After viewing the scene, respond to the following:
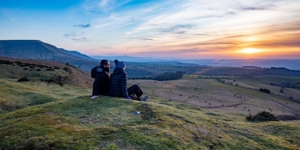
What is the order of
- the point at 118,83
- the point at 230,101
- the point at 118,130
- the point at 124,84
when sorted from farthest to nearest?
the point at 230,101 → the point at 118,83 → the point at 124,84 → the point at 118,130

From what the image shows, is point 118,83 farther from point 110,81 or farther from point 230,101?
point 230,101

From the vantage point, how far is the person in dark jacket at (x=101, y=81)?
41.4 feet

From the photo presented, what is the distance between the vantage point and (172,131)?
818 centimetres

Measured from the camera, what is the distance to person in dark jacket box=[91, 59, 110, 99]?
41.4ft

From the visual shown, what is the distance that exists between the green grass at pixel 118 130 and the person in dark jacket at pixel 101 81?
0.90 metres

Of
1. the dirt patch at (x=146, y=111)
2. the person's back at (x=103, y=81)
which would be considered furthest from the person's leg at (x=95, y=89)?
the dirt patch at (x=146, y=111)

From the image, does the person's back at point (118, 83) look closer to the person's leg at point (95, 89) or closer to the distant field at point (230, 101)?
the person's leg at point (95, 89)

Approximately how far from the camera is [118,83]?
41.2 ft

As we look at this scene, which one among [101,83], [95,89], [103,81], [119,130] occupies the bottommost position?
[119,130]

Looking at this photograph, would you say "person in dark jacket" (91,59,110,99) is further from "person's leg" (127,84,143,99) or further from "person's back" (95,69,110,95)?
"person's leg" (127,84,143,99)

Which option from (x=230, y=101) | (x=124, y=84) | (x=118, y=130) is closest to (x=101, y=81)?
(x=124, y=84)

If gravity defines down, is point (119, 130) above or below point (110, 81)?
below

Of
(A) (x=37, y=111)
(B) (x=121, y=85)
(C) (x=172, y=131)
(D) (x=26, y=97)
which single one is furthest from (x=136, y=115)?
(D) (x=26, y=97)

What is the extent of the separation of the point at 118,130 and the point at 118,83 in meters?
5.27
